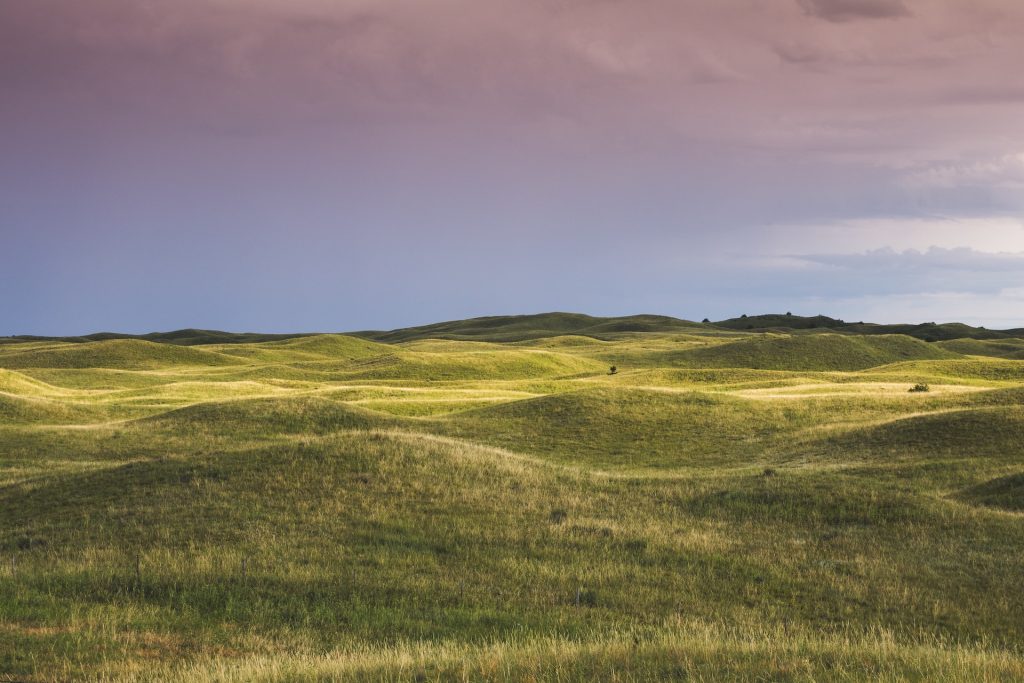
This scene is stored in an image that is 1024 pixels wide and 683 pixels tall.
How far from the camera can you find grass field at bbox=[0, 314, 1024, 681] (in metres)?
12.6

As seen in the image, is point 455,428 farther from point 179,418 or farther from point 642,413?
point 179,418

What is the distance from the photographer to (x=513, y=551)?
21859mm

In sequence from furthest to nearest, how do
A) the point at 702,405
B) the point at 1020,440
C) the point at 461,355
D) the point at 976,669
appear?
the point at 461,355
the point at 702,405
the point at 1020,440
the point at 976,669

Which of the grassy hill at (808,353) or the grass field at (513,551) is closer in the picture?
the grass field at (513,551)

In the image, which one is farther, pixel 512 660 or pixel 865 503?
pixel 865 503

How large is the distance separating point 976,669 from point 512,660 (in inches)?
228

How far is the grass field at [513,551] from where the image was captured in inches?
495

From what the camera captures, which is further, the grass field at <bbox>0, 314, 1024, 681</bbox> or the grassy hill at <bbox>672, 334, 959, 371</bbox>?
the grassy hill at <bbox>672, 334, 959, 371</bbox>

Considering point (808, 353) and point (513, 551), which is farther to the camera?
point (808, 353)

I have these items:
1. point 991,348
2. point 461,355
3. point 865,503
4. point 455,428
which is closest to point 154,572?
point 865,503

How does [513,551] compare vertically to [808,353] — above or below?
below

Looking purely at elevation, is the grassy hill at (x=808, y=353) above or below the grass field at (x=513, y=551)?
above

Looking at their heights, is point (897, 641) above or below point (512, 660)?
below

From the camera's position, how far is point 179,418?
178 feet
